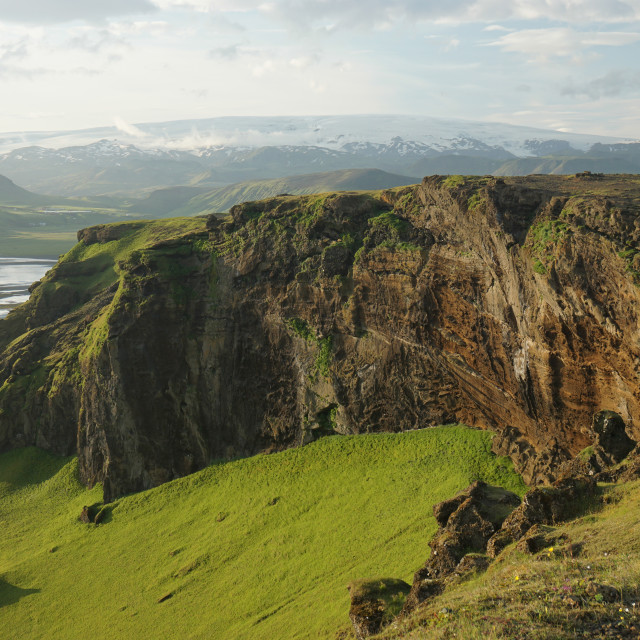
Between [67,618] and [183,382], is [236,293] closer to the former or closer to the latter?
[183,382]

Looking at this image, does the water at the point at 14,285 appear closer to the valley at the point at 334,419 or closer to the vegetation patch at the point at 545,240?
the valley at the point at 334,419

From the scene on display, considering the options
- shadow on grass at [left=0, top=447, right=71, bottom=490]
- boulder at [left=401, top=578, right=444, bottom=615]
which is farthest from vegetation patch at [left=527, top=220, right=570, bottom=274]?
shadow on grass at [left=0, top=447, right=71, bottom=490]

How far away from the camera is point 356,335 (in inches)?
1799

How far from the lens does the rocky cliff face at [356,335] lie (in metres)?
32.2

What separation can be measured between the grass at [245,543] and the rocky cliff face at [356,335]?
9.39 ft

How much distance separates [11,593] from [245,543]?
17747 mm

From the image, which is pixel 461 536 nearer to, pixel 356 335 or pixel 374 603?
pixel 374 603

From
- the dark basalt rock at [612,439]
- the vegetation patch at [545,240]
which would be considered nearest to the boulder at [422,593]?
the dark basalt rock at [612,439]

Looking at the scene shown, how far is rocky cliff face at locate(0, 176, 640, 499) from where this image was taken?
32.2m

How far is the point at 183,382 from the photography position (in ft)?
170

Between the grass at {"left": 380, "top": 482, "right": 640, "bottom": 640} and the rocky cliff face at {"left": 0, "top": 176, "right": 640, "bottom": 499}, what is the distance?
1351cm

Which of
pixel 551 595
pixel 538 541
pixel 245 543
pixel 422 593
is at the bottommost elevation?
pixel 245 543

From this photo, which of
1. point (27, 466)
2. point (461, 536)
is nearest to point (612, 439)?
point (461, 536)

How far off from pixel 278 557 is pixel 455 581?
18824 millimetres
